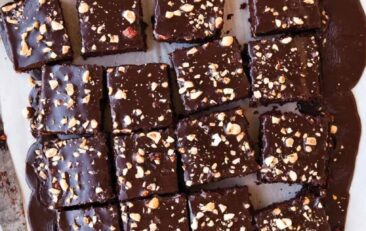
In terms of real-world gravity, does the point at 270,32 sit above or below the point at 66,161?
above

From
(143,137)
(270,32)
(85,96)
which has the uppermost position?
(270,32)

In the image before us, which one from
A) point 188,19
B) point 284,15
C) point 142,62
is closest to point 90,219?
point 142,62

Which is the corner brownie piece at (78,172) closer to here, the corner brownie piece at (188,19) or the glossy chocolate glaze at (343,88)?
the corner brownie piece at (188,19)

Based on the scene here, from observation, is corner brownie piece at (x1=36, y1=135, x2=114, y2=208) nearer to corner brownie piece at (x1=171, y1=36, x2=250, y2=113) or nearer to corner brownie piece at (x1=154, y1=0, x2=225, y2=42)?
corner brownie piece at (x1=171, y1=36, x2=250, y2=113)

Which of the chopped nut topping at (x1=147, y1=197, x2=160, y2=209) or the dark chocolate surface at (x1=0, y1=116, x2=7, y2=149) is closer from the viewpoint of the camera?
the chopped nut topping at (x1=147, y1=197, x2=160, y2=209)

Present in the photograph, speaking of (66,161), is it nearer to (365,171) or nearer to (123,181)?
(123,181)

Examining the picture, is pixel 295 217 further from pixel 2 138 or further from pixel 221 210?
pixel 2 138

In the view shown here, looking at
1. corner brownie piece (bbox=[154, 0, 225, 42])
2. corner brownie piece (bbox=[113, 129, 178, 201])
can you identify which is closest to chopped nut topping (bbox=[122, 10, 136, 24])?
corner brownie piece (bbox=[154, 0, 225, 42])

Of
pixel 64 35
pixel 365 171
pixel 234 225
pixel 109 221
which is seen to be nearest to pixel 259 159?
pixel 234 225
